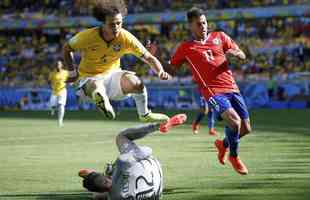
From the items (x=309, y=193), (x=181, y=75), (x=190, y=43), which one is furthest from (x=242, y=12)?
(x=309, y=193)

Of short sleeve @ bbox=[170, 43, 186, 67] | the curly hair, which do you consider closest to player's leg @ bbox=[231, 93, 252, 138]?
short sleeve @ bbox=[170, 43, 186, 67]

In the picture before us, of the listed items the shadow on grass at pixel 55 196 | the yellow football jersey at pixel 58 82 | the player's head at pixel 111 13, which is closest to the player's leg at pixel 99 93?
the player's head at pixel 111 13

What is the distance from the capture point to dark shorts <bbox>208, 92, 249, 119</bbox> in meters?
11.9

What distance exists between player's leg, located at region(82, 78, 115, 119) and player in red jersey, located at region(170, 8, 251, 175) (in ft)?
4.78

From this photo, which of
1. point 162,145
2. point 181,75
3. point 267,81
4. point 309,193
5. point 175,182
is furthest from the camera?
point 181,75

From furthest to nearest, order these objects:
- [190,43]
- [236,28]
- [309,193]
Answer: [236,28] < [190,43] < [309,193]

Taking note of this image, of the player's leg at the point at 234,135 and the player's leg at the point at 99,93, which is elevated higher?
the player's leg at the point at 99,93

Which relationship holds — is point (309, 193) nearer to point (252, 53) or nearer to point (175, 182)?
point (175, 182)

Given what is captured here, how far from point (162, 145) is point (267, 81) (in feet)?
77.3

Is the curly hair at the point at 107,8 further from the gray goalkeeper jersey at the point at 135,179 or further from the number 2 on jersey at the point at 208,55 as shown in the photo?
the gray goalkeeper jersey at the point at 135,179

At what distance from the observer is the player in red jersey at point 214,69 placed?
11953 mm

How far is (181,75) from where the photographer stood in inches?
1743

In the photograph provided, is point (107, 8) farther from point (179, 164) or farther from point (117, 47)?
point (179, 164)

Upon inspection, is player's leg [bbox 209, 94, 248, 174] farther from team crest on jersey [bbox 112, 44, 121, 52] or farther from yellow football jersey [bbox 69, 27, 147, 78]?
team crest on jersey [bbox 112, 44, 121, 52]
